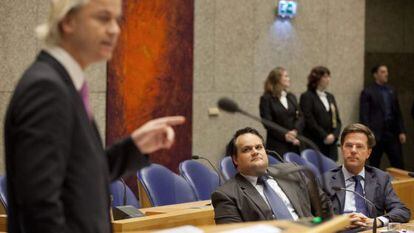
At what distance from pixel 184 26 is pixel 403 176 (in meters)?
2.84

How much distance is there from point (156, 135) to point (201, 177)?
4201 mm

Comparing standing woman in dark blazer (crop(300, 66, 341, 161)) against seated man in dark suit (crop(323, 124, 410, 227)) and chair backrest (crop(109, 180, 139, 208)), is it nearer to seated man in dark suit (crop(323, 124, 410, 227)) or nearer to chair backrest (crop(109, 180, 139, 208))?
seated man in dark suit (crop(323, 124, 410, 227))

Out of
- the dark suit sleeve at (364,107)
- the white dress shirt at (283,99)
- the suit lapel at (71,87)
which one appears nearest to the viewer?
the suit lapel at (71,87)

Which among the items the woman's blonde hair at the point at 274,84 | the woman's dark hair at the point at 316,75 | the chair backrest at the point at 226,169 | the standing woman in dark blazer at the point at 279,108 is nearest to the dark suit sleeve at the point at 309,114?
the woman's dark hair at the point at 316,75

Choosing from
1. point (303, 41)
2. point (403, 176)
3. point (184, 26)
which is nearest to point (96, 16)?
point (403, 176)

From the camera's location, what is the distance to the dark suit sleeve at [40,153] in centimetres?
211

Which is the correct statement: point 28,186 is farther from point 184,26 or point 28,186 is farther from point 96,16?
point 184,26

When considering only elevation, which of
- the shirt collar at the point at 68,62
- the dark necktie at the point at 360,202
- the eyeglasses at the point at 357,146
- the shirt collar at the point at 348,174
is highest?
the shirt collar at the point at 68,62

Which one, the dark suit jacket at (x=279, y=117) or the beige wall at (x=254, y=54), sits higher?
the beige wall at (x=254, y=54)

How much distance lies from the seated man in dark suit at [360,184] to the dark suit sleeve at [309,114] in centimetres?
401

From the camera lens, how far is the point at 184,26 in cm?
918

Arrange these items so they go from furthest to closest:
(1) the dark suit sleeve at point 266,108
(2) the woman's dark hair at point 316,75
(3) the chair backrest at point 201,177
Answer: (2) the woman's dark hair at point 316,75, (1) the dark suit sleeve at point 266,108, (3) the chair backrest at point 201,177

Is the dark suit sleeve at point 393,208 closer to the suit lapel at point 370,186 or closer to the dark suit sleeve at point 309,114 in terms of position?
the suit lapel at point 370,186

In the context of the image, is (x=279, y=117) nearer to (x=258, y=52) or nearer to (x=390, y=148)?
(x=258, y=52)
